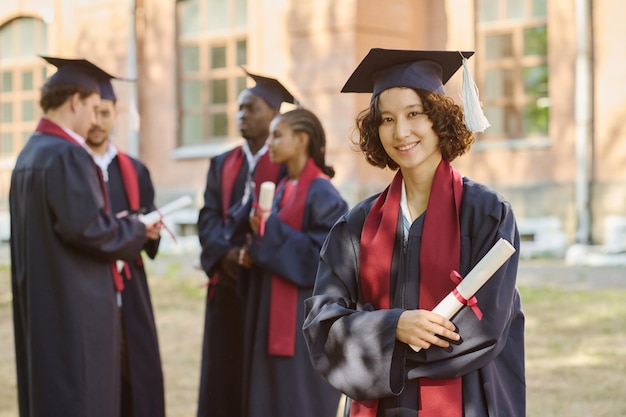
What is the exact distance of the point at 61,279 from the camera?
438 centimetres

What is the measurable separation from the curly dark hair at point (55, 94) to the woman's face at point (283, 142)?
0.98 metres

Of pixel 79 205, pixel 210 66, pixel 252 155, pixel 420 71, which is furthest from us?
pixel 210 66

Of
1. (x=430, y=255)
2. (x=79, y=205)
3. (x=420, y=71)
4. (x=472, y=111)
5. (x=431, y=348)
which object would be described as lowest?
(x=431, y=348)

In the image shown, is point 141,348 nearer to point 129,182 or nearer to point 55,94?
point 129,182

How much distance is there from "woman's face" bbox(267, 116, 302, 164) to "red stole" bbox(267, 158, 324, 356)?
11 cm

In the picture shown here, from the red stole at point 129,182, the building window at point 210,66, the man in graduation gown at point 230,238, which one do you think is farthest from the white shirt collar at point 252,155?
the building window at point 210,66

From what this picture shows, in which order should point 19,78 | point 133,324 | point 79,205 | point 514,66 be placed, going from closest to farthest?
point 79,205, point 133,324, point 514,66, point 19,78

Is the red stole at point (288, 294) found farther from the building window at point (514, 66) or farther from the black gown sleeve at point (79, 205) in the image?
the building window at point (514, 66)

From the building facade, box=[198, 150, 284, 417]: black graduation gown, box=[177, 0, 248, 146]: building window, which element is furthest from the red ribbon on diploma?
box=[177, 0, 248, 146]: building window

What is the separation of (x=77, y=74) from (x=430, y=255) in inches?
102

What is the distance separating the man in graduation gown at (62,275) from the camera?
4.33m

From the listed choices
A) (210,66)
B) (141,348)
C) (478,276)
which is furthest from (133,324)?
(210,66)

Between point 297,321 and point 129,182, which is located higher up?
point 129,182

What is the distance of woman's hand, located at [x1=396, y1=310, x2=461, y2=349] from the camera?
104 inches
